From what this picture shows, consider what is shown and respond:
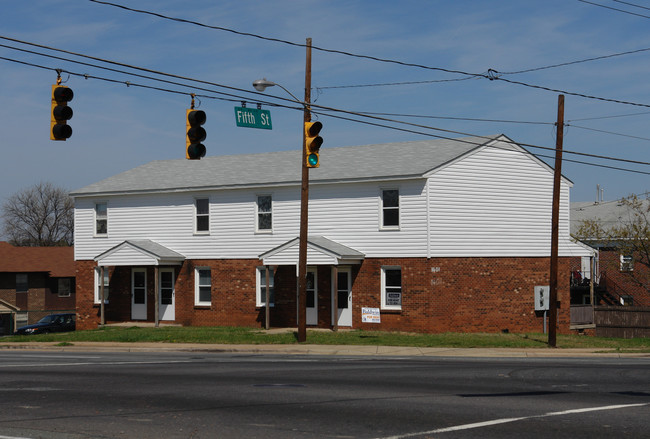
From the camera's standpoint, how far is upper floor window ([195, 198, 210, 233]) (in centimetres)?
3856

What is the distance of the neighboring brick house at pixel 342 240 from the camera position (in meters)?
33.5

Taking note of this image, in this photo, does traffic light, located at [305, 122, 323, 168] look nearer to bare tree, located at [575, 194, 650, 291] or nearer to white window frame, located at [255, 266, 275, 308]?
white window frame, located at [255, 266, 275, 308]

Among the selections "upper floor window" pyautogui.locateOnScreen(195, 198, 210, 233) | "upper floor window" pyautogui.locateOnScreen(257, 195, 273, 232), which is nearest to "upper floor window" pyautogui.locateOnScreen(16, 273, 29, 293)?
"upper floor window" pyautogui.locateOnScreen(195, 198, 210, 233)

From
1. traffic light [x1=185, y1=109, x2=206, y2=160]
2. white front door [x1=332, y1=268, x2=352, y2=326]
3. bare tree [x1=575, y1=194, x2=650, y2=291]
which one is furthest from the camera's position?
bare tree [x1=575, y1=194, x2=650, y2=291]

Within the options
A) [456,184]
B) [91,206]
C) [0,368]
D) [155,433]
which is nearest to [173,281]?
[91,206]

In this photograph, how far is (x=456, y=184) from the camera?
33938 millimetres

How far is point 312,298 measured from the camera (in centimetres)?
3584

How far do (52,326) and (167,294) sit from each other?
9492 mm

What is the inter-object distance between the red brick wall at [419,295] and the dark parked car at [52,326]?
27.8ft

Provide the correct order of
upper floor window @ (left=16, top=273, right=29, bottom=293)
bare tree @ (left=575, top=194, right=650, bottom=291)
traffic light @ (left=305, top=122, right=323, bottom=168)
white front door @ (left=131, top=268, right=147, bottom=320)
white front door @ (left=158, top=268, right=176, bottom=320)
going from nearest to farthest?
traffic light @ (left=305, top=122, right=323, bottom=168) < white front door @ (left=158, top=268, right=176, bottom=320) < white front door @ (left=131, top=268, right=147, bottom=320) < bare tree @ (left=575, top=194, right=650, bottom=291) < upper floor window @ (left=16, top=273, right=29, bottom=293)

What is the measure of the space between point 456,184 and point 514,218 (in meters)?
3.39

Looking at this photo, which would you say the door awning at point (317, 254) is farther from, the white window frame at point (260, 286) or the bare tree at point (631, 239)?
the bare tree at point (631, 239)

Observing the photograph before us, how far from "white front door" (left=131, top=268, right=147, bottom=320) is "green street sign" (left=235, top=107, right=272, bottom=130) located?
63.9 feet

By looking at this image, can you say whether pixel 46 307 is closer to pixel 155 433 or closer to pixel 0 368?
pixel 0 368
